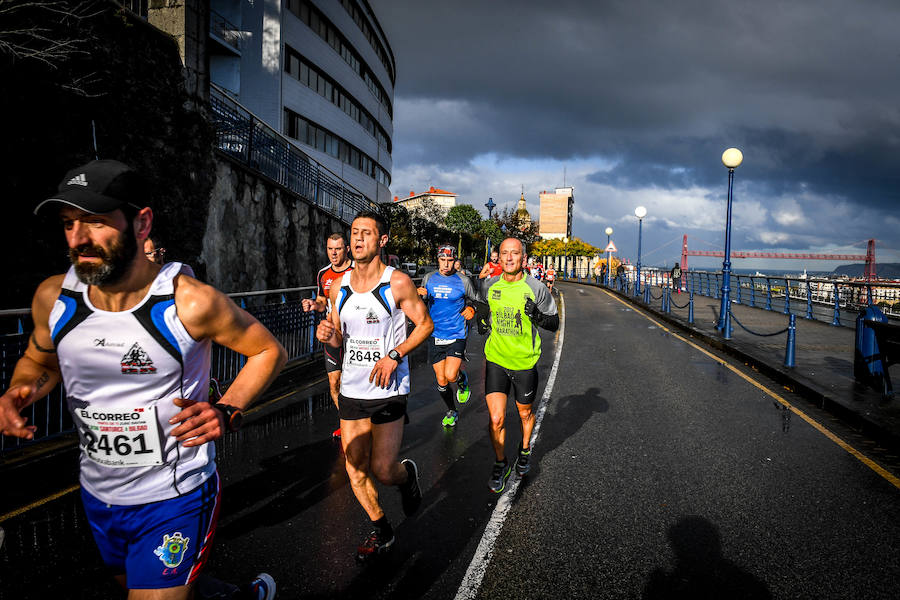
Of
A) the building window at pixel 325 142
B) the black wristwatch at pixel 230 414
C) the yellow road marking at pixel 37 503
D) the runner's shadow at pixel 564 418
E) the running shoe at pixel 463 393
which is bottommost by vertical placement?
the yellow road marking at pixel 37 503

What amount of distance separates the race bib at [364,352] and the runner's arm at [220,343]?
4.36ft

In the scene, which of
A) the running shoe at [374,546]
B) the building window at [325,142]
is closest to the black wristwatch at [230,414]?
the running shoe at [374,546]

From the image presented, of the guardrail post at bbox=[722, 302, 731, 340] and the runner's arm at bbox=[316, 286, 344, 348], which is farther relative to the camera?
the guardrail post at bbox=[722, 302, 731, 340]

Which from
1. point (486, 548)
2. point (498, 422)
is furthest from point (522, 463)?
point (486, 548)

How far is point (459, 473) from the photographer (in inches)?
186

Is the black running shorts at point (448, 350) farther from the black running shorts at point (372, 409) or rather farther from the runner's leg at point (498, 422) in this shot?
the black running shorts at point (372, 409)

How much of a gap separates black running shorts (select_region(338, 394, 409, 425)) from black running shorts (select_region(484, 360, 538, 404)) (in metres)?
1.37

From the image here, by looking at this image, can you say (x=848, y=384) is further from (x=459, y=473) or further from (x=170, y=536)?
(x=170, y=536)

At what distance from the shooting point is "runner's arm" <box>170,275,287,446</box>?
1.78m

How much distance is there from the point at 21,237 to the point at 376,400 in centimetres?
758

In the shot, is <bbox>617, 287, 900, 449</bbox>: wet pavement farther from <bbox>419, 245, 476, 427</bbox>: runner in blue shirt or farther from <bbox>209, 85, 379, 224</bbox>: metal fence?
<bbox>209, 85, 379, 224</bbox>: metal fence

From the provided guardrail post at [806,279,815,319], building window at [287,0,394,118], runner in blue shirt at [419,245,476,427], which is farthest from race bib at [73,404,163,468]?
building window at [287,0,394,118]

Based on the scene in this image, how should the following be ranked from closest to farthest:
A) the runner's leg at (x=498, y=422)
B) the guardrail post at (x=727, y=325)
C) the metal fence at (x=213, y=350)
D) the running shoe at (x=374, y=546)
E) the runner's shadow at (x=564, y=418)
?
1. the running shoe at (x=374, y=546)
2. the runner's leg at (x=498, y=422)
3. the metal fence at (x=213, y=350)
4. the runner's shadow at (x=564, y=418)
5. the guardrail post at (x=727, y=325)

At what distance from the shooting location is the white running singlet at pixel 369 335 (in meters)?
3.49
